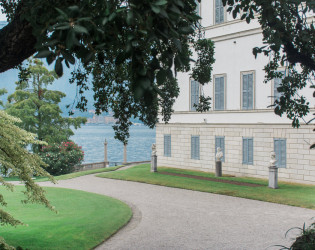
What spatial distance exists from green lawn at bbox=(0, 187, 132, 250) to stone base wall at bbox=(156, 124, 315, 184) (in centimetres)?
825

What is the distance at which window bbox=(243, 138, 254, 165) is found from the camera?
827 inches

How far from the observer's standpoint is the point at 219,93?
22.9 metres

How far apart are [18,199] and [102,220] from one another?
5.91 m

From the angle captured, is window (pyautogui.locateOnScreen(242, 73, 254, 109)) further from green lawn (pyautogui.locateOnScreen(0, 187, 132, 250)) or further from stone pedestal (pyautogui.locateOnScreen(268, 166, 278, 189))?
green lawn (pyautogui.locateOnScreen(0, 187, 132, 250))

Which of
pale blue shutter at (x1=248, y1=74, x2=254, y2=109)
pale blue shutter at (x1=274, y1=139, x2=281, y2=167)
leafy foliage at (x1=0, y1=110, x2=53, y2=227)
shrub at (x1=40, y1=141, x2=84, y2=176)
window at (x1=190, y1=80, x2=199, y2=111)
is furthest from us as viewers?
shrub at (x1=40, y1=141, x2=84, y2=176)

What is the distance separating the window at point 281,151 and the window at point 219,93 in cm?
415

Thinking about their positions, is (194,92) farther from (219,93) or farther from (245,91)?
(245,91)

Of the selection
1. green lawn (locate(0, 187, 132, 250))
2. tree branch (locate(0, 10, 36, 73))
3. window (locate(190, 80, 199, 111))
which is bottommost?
green lawn (locate(0, 187, 132, 250))

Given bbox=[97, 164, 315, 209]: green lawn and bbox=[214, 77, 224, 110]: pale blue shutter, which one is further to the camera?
bbox=[214, 77, 224, 110]: pale blue shutter

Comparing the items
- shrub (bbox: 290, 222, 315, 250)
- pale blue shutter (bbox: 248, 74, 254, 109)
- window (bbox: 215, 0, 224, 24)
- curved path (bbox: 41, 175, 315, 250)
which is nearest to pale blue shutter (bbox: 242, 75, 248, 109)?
pale blue shutter (bbox: 248, 74, 254, 109)

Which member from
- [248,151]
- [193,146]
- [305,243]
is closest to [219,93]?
[193,146]

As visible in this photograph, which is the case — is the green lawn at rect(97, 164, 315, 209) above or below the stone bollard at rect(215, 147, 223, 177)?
below

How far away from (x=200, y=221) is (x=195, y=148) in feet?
40.1

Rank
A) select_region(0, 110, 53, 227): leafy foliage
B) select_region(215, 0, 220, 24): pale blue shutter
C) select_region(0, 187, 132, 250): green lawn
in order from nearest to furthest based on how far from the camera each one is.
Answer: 1. select_region(0, 110, 53, 227): leafy foliage
2. select_region(0, 187, 132, 250): green lawn
3. select_region(215, 0, 220, 24): pale blue shutter
